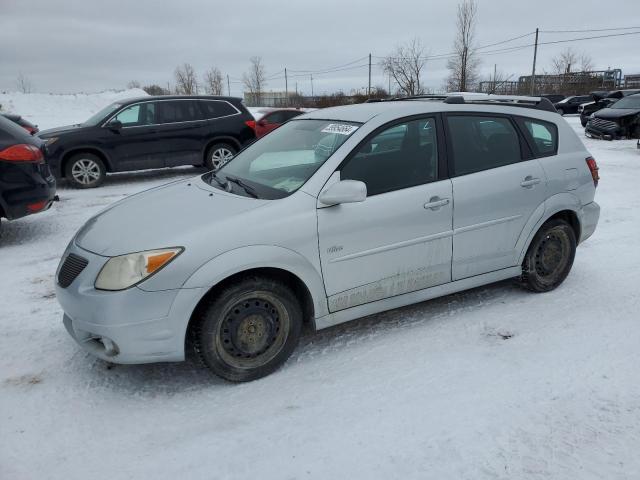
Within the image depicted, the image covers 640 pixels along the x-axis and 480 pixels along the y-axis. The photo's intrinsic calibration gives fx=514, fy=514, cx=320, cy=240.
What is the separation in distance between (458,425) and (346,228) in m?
1.34

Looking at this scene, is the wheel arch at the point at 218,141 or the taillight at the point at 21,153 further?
the wheel arch at the point at 218,141

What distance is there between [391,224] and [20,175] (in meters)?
4.59

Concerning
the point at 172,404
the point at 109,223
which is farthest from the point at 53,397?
the point at 109,223

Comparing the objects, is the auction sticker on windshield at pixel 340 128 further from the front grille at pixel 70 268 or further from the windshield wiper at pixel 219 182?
the front grille at pixel 70 268

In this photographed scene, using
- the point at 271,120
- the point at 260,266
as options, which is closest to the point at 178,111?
the point at 271,120

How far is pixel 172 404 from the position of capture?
3029mm

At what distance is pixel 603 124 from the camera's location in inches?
642

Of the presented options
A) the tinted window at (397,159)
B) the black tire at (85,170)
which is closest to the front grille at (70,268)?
the tinted window at (397,159)

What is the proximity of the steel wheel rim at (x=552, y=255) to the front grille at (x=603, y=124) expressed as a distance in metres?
14.0

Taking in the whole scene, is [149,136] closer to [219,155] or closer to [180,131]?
[180,131]

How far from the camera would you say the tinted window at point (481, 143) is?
3.91 meters

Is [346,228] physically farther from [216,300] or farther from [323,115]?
[323,115]

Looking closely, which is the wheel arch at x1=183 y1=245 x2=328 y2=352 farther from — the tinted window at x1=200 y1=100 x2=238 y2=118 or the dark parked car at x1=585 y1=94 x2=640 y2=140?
the dark parked car at x1=585 y1=94 x2=640 y2=140

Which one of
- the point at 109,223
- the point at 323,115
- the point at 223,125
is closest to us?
the point at 109,223
